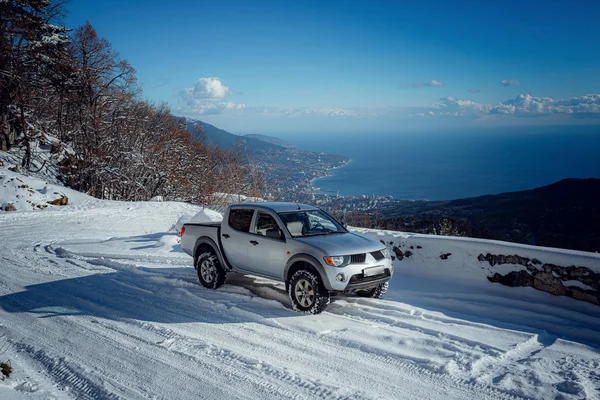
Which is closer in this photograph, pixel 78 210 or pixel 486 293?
pixel 486 293

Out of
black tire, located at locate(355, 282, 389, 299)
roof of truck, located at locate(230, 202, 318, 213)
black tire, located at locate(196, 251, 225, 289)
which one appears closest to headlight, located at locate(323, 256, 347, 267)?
black tire, located at locate(355, 282, 389, 299)

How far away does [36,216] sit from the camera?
17109mm

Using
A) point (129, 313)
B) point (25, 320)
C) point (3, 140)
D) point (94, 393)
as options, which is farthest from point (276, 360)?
point (3, 140)

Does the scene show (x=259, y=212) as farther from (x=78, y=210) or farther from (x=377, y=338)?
(x=78, y=210)

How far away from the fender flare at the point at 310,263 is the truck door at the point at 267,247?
0.15 metres

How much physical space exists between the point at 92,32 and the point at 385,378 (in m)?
32.2

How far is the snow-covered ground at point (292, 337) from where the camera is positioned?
453 centimetres

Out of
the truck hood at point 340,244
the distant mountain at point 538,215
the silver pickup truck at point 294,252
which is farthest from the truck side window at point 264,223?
the distant mountain at point 538,215

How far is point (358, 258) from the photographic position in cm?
671

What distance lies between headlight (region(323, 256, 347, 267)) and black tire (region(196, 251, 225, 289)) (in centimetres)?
255

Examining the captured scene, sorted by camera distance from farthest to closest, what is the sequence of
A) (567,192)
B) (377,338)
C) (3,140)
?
(567,192)
(3,140)
(377,338)

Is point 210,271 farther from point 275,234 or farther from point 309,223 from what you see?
point 309,223

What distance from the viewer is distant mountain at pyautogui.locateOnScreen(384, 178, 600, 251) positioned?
23.5 metres

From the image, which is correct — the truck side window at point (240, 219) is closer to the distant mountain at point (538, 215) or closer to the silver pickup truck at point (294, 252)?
the silver pickup truck at point (294, 252)
